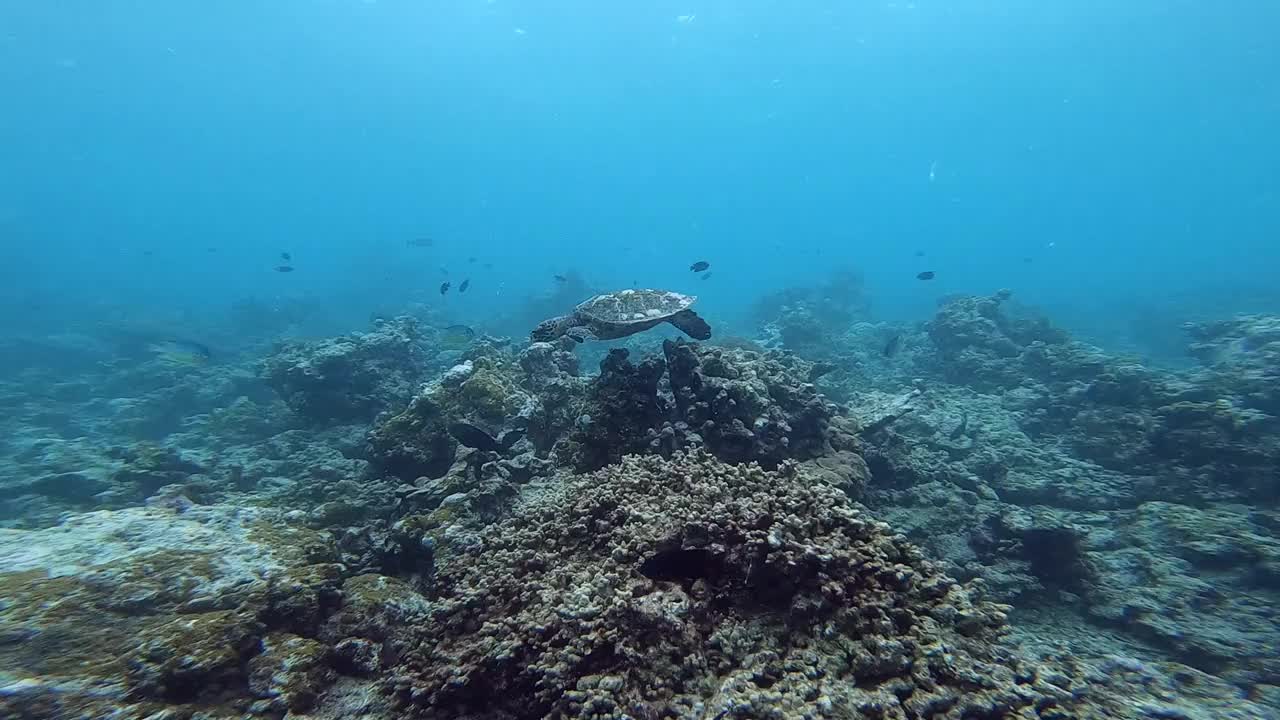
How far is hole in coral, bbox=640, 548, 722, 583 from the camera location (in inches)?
161

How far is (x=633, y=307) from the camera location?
9711 mm

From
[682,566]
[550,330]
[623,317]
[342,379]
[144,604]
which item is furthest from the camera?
[342,379]

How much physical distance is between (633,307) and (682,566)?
20.1 feet

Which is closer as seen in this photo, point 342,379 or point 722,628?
point 722,628

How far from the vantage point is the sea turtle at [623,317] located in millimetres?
9398

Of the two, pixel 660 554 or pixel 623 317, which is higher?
pixel 623 317

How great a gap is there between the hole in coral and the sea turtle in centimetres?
553

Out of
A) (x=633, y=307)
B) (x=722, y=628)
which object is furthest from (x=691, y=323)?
(x=722, y=628)

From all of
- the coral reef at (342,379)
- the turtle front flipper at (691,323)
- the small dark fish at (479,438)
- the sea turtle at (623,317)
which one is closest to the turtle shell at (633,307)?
the sea turtle at (623,317)

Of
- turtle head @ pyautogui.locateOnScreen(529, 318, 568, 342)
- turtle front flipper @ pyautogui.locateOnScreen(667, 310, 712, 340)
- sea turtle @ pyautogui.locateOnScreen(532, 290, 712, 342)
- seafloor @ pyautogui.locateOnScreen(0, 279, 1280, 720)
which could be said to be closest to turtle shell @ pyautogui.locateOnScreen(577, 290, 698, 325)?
sea turtle @ pyautogui.locateOnScreen(532, 290, 712, 342)

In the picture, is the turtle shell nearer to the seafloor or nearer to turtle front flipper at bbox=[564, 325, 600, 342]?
turtle front flipper at bbox=[564, 325, 600, 342]

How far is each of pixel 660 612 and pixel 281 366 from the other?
16072 millimetres

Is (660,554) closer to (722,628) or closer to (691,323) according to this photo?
(722,628)

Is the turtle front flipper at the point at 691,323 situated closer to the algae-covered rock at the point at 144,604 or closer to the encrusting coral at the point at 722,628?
the encrusting coral at the point at 722,628
